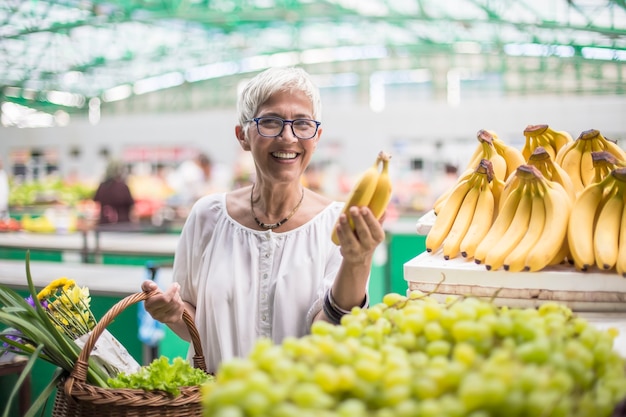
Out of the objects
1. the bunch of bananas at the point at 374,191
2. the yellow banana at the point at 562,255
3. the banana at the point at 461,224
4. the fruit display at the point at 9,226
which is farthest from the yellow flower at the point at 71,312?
the fruit display at the point at 9,226

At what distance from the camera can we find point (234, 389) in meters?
0.83

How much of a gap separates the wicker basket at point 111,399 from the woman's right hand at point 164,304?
0.16 m

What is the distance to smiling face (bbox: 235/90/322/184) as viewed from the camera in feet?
5.94

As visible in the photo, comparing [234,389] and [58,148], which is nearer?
[234,389]

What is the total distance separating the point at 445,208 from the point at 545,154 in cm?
32

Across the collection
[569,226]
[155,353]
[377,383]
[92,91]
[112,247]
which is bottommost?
[155,353]

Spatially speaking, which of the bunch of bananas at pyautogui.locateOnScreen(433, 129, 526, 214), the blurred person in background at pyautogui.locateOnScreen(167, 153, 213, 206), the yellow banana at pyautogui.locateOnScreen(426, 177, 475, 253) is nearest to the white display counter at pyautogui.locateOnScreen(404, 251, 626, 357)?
the yellow banana at pyautogui.locateOnScreen(426, 177, 475, 253)

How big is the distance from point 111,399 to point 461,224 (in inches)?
41.4

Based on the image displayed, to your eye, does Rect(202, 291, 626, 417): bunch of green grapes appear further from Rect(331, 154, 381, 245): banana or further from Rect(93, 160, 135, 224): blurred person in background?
Rect(93, 160, 135, 224): blurred person in background

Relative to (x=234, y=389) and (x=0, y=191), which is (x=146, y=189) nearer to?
(x=0, y=191)

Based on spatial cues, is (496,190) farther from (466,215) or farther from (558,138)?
(558,138)

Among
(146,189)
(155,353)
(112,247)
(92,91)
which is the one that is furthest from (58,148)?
(155,353)

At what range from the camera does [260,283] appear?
1.96 meters

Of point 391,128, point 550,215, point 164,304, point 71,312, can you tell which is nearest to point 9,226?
point 71,312
